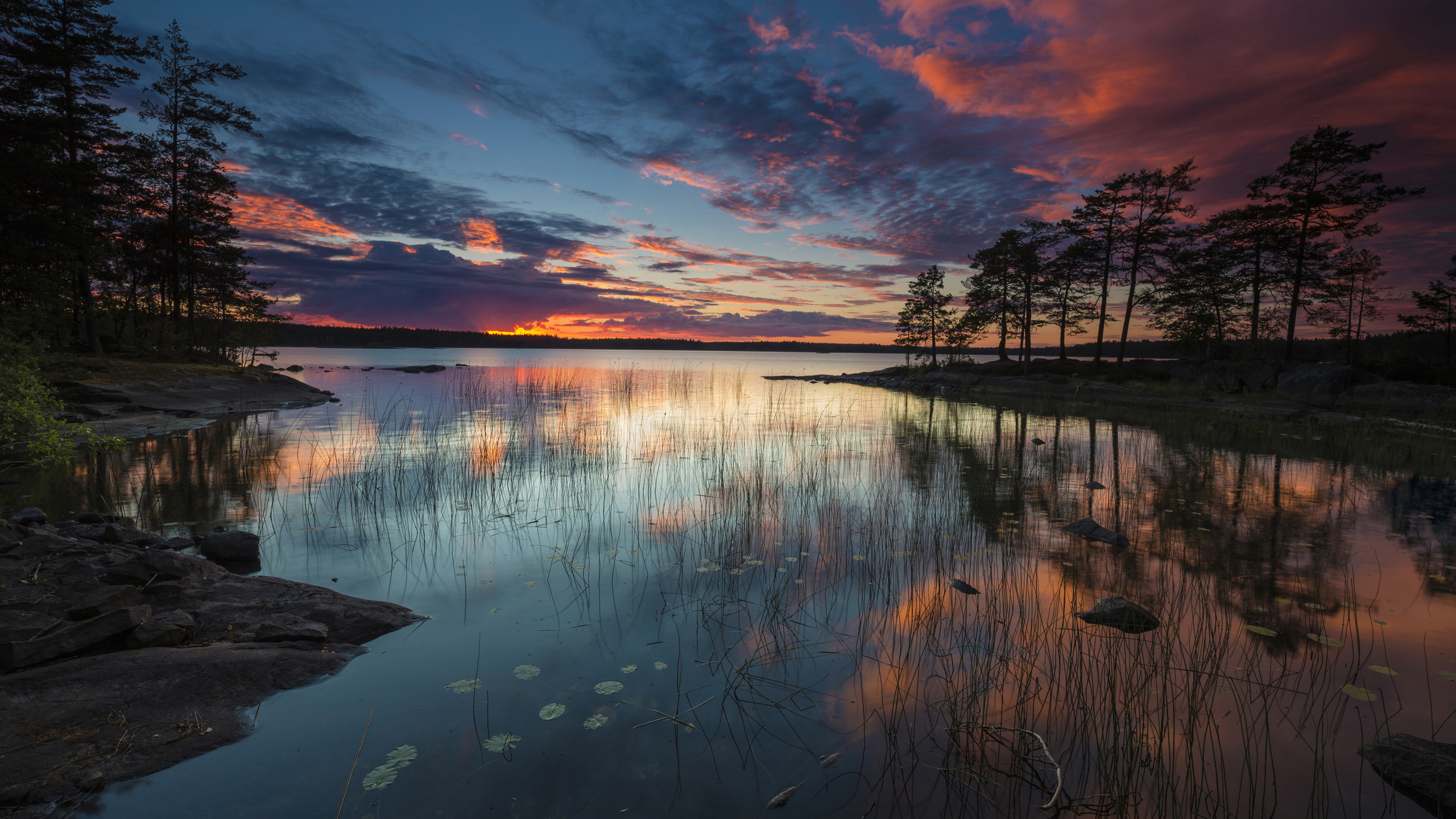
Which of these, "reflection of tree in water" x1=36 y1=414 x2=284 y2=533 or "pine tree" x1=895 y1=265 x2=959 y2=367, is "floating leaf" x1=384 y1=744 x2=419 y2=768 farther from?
"pine tree" x1=895 y1=265 x2=959 y2=367

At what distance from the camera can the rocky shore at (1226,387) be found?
19.2 m

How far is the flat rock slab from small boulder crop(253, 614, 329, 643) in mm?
130

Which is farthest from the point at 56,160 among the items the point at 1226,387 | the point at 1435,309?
the point at 1435,309

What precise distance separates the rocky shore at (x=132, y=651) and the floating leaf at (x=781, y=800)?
2.92 m

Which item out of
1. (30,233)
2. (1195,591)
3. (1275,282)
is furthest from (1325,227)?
(30,233)

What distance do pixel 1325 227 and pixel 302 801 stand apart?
4087 centimetres

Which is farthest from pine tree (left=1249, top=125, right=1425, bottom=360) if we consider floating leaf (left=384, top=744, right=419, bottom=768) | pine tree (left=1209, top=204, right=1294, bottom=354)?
floating leaf (left=384, top=744, right=419, bottom=768)

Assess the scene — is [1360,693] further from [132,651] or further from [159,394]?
[159,394]

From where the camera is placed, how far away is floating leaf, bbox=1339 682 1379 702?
11.3ft

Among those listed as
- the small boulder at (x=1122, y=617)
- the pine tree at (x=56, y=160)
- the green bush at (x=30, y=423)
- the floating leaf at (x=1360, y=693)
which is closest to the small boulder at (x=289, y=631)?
the green bush at (x=30, y=423)

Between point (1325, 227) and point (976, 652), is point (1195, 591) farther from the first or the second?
point (1325, 227)

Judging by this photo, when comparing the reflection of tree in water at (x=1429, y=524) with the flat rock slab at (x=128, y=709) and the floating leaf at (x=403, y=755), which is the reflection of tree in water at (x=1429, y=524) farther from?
the flat rock slab at (x=128, y=709)

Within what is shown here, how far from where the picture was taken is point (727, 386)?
3378cm

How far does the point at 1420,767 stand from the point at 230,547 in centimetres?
921
